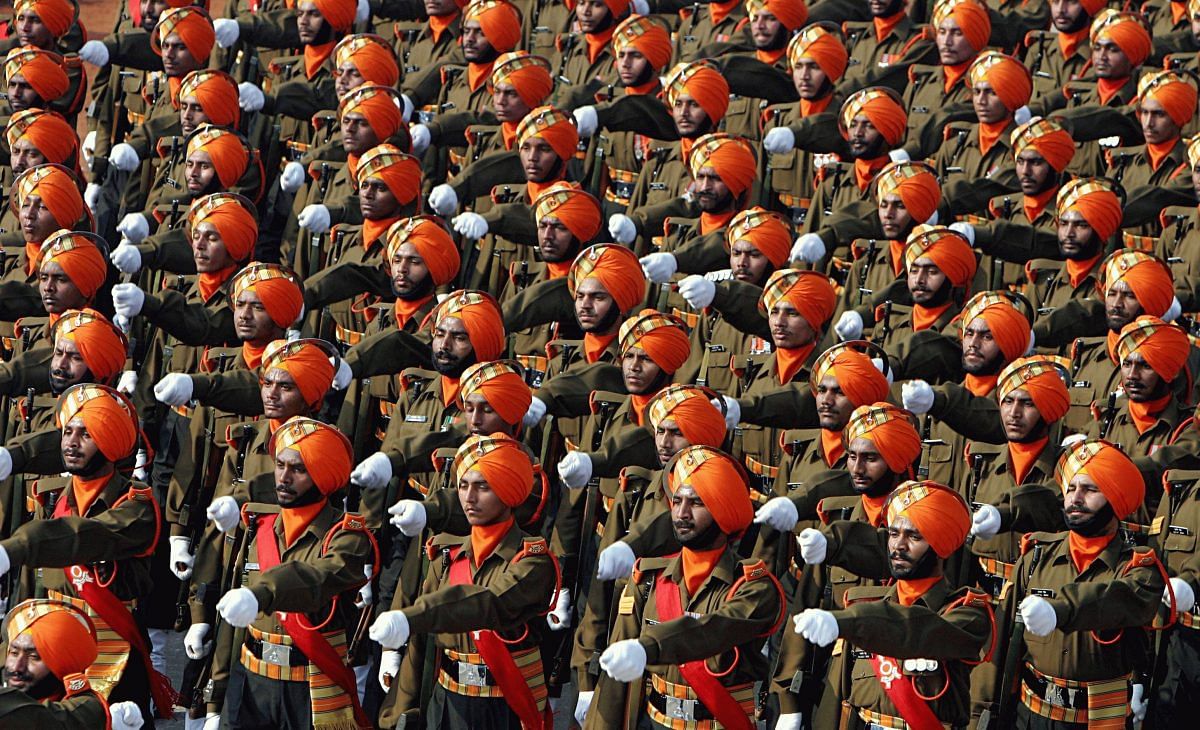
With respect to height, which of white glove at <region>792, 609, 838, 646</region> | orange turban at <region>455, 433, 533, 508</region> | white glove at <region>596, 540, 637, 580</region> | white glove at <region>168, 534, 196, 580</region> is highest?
white glove at <region>792, 609, 838, 646</region>

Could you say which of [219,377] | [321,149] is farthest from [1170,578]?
[321,149]

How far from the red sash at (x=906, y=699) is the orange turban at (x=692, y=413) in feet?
6.80

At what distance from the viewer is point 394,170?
17703 millimetres

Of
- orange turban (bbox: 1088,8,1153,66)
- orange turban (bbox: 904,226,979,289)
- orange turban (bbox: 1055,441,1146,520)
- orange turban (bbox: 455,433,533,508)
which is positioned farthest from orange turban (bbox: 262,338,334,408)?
orange turban (bbox: 1088,8,1153,66)

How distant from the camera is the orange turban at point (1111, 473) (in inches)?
513

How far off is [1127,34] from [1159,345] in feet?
14.4

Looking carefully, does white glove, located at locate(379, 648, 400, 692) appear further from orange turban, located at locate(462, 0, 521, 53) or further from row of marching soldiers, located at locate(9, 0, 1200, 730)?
orange turban, located at locate(462, 0, 521, 53)

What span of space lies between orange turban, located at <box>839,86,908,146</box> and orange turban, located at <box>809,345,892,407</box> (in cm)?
365

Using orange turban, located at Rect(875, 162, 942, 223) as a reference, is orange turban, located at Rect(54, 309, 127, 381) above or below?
below

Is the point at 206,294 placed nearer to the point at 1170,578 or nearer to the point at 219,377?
the point at 219,377

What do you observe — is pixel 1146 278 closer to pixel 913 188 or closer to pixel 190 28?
pixel 913 188

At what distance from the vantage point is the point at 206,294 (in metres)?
17.2

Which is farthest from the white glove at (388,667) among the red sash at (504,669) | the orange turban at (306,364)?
the orange turban at (306,364)

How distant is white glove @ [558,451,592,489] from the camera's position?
Answer: 47.2ft
